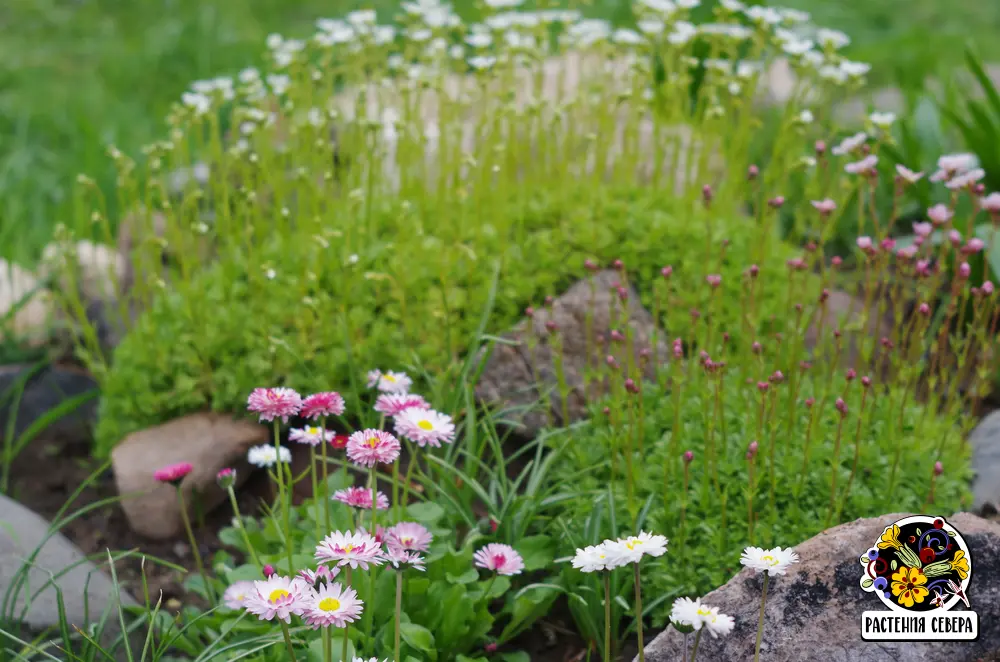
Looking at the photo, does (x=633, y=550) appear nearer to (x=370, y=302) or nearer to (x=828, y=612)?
(x=828, y=612)

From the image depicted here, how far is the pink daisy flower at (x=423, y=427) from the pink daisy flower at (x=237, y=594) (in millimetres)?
617

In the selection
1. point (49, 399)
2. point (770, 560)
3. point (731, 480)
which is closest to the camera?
point (770, 560)

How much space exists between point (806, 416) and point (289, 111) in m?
2.04

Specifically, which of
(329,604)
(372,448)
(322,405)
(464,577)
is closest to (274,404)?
(322,405)

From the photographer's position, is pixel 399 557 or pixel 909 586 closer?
pixel 399 557

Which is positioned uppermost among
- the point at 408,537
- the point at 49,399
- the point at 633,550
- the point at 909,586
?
the point at 633,550

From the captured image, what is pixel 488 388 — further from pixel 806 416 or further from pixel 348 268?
pixel 806 416

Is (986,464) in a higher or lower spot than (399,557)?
lower

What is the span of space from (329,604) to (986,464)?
2184 millimetres

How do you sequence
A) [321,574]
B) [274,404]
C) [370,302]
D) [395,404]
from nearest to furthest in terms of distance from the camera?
1. [321,574]
2. [274,404]
3. [395,404]
4. [370,302]

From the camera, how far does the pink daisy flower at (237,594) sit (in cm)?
→ 241

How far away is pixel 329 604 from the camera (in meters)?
1.76

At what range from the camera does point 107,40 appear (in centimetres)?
751

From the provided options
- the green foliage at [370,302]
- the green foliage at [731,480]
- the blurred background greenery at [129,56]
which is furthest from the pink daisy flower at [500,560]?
the blurred background greenery at [129,56]
